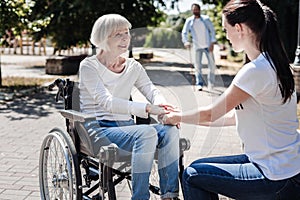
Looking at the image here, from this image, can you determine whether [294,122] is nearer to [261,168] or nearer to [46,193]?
[261,168]

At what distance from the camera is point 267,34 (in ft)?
8.51

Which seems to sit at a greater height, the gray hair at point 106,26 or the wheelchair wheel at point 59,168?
the gray hair at point 106,26

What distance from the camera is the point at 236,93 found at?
2.55 m

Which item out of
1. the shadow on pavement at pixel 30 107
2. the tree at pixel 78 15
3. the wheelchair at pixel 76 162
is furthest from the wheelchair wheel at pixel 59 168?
the tree at pixel 78 15

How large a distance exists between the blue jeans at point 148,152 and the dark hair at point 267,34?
0.97 m

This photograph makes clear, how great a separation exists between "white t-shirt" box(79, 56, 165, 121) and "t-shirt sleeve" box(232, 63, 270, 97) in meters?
1.07

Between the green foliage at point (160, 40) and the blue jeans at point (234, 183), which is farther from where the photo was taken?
the green foliage at point (160, 40)

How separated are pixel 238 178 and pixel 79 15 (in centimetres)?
1405

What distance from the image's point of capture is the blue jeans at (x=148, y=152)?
10.5ft

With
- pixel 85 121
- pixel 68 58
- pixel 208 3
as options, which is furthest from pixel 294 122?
pixel 208 3

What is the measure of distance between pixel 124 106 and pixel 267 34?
1257 mm

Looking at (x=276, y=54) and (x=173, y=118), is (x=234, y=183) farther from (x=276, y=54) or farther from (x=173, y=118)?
(x=276, y=54)

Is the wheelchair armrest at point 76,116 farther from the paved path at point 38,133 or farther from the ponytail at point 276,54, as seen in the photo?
the ponytail at point 276,54

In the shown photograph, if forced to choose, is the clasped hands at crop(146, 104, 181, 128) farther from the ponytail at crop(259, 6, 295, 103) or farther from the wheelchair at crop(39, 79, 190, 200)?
the ponytail at crop(259, 6, 295, 103)
